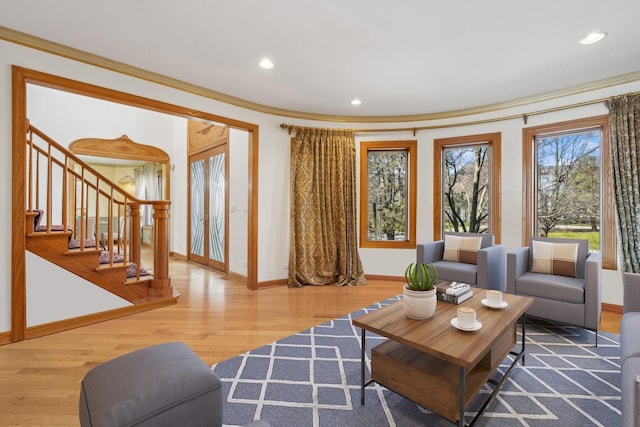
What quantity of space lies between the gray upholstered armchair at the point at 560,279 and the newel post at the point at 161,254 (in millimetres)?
3830

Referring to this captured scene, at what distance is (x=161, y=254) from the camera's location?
3707mm

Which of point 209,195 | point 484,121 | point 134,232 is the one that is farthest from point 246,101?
point 484,121

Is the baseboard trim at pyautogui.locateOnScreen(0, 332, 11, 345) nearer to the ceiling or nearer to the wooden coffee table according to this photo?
the ceiling

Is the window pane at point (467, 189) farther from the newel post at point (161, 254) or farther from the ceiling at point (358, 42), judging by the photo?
the newel post at point (161, 254)

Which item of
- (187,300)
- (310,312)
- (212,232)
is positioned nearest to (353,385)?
(310,312)

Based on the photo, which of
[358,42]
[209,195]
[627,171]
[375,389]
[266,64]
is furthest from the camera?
[209,195]

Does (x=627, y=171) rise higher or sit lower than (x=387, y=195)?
higher

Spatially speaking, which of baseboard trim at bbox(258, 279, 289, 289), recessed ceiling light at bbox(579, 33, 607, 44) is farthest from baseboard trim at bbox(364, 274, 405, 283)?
recessed ceiling light at bbox(579, 33, 607, 44)

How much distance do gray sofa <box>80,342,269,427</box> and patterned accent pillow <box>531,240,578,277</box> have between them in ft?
11.1

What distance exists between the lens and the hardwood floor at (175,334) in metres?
1.83

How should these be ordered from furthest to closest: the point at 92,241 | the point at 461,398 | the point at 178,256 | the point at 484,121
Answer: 1. the point at 178,256
2. the point at 484,121
3. the point at 92,241
4. the point at 461,398

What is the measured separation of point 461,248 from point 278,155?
9.39 ft

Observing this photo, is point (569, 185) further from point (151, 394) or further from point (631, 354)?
point (151, 394)

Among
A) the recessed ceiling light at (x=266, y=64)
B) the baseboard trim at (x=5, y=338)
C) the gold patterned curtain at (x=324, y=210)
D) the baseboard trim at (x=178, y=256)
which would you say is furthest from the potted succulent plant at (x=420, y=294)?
the baseboard trim at (x=178, y=256)
